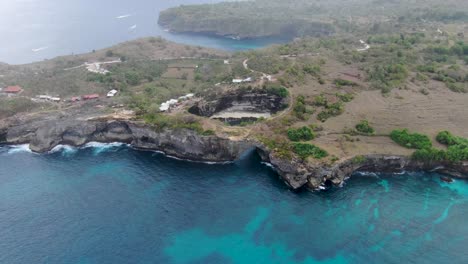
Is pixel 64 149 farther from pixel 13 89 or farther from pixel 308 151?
pixel 308 151

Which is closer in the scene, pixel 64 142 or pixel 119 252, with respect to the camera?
pixel 119 252

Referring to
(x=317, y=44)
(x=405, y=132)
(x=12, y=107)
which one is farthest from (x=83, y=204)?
(x=317, y=44)

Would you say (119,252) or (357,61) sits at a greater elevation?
(357,61)

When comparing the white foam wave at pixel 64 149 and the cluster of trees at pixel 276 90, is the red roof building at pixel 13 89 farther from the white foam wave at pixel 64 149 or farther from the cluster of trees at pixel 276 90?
the cluster of trees at pixel 276 90

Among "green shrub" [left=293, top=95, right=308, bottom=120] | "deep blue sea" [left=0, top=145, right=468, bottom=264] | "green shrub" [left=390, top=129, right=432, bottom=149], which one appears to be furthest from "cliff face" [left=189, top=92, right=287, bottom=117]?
"green shrub" [left=390, top=129, right=432, bottom=149]

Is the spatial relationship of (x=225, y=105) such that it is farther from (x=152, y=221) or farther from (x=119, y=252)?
(x=119, y=252)
